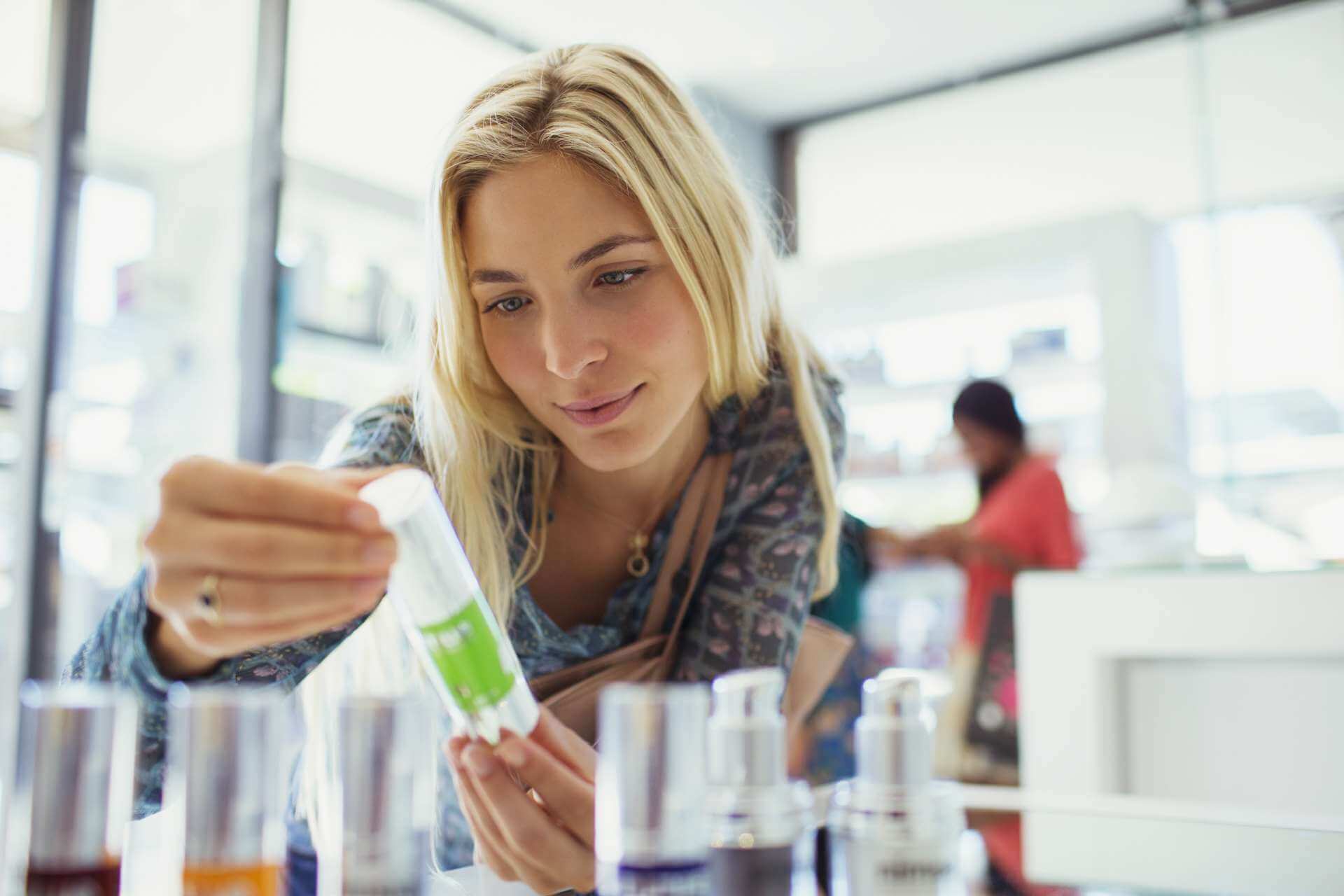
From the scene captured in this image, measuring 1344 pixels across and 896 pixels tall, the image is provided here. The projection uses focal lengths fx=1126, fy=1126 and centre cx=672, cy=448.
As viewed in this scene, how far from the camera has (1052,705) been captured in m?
1.34

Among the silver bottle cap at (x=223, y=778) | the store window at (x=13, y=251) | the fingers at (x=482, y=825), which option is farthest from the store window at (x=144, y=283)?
the silver bottle cap at (x=223, y=778)

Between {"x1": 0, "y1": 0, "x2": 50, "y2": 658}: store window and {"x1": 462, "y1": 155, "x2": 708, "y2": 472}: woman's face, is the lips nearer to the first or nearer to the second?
{"x1": 462, "y1": 155, "x2": 708, "y2": 472}: woman's face

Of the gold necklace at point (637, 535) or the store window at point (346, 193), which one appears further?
the store window at point (346, 193)

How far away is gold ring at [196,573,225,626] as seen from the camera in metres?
0.37

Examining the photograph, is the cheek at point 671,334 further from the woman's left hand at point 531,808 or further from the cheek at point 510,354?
the woman's left hand at point 531,808

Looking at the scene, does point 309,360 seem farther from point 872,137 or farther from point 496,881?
point 496,881

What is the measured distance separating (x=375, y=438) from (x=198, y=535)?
0.95 feet

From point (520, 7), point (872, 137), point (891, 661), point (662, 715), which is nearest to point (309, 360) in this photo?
point (520, 7)

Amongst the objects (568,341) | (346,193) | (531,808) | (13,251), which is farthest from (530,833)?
(346,193)

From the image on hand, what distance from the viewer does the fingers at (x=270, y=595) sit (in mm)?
359

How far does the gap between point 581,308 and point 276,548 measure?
297 millimetres

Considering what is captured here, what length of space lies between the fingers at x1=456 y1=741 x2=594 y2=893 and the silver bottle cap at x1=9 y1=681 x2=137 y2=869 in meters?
0.14

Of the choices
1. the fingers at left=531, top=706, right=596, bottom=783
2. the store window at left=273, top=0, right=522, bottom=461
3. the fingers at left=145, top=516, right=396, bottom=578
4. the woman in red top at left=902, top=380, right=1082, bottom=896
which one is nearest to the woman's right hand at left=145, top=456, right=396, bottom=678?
the fingers at left=145, top=516, right=396, bottom=578

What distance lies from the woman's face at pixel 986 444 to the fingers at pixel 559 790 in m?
1.52
